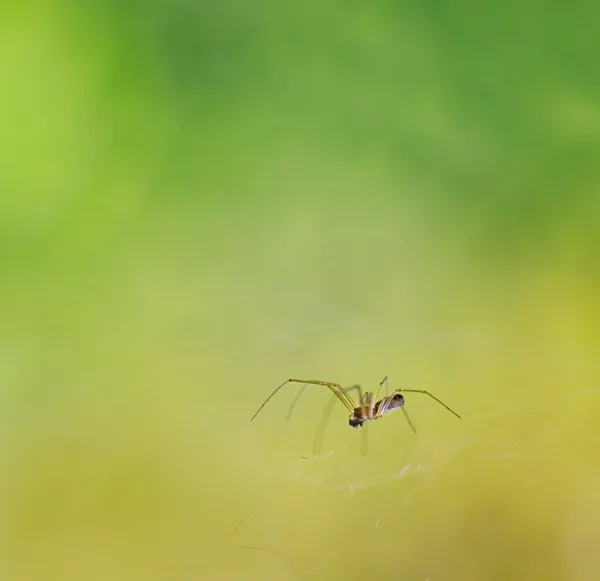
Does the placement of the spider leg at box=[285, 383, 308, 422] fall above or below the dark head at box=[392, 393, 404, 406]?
below

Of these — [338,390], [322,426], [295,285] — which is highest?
[295,285]

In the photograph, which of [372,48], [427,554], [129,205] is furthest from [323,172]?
[427,554]

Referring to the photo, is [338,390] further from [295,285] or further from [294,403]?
[295,285]

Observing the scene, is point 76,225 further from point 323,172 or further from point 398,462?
point 398,462

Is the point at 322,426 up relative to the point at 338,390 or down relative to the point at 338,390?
down

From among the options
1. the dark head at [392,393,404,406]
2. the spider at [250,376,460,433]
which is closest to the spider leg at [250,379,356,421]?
the spider at [250,376,460,433]

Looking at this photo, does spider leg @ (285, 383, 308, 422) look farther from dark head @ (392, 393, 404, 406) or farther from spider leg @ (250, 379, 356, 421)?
dark head @ (392, 393, 404, 406)

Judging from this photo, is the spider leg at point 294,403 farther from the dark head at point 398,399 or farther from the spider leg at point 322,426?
the dark head at point 398,399


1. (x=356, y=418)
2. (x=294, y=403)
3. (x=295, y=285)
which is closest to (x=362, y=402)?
(x=356, y=418)
